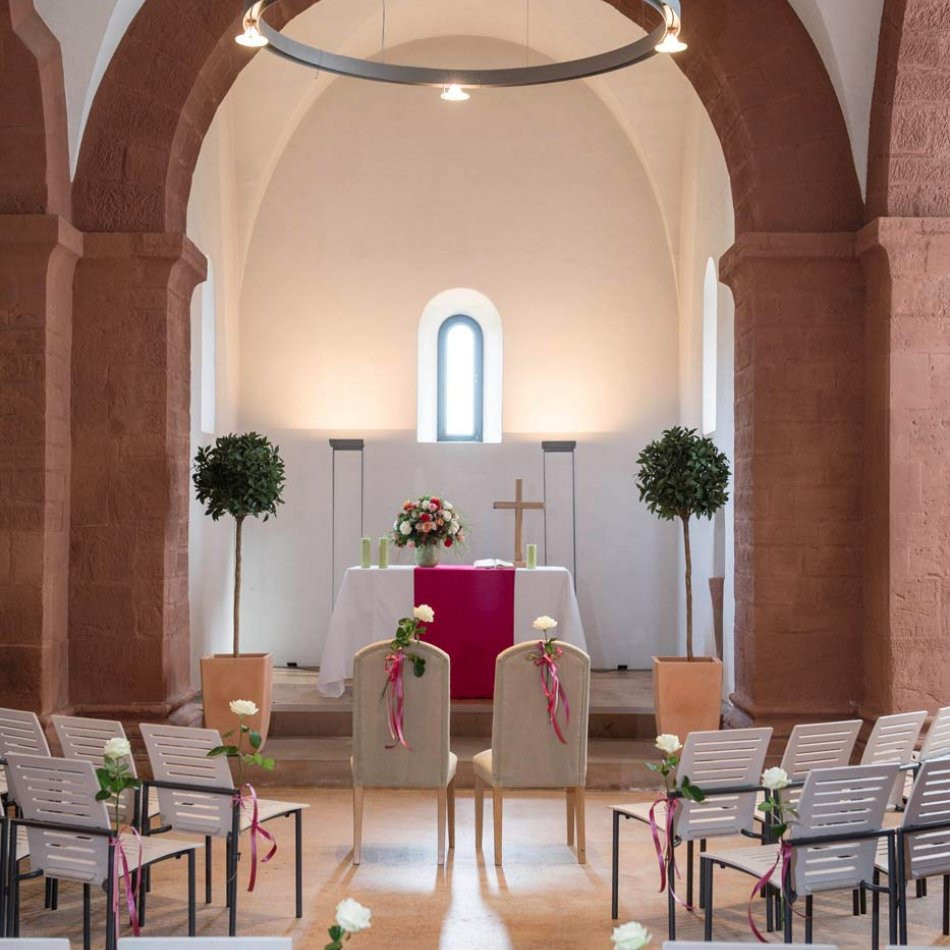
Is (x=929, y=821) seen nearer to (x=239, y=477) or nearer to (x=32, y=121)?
(x=239, y=477)

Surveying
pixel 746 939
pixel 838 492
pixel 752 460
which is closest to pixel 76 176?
pixel 752 460

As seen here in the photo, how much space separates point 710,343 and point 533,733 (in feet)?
18.1

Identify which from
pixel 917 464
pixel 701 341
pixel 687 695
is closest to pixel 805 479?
pixel 917 464

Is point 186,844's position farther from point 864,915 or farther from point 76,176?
point 76,176

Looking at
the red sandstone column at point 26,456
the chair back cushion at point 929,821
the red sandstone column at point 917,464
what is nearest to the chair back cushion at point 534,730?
the chair back cushion at point 929,821

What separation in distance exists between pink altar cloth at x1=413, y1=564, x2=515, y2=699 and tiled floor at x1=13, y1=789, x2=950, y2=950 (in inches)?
84.4

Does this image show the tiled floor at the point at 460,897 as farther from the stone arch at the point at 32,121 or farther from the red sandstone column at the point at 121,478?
the stone arch at the point at 32,121

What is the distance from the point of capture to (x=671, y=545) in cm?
1191

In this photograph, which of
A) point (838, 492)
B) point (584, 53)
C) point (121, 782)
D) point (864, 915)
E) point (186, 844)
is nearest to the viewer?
point (121, 782)

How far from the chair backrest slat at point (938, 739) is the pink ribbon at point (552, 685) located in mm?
1670

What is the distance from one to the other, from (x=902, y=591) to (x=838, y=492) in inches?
30.5

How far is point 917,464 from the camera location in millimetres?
7219

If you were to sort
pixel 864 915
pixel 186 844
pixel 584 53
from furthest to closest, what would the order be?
pixel 584 53, pixel 864 915, pixel 186 844

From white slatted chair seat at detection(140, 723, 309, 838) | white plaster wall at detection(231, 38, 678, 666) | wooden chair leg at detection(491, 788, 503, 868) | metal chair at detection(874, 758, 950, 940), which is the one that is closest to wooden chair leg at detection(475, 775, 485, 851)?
wooden chair leg at detection(491, 788, 503, 868)
